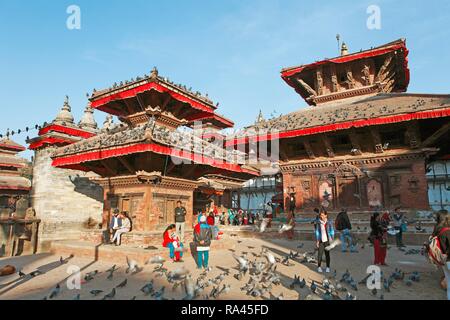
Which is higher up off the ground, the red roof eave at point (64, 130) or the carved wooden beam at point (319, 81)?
the carved wooden beam at point (319, 81)

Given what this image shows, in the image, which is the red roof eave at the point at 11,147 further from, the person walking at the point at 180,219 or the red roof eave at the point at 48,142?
the person walking at the point at 180,219

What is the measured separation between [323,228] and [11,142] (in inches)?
1158

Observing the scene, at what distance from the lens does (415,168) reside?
14367mm

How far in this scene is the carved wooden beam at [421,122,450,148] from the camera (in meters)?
13.5

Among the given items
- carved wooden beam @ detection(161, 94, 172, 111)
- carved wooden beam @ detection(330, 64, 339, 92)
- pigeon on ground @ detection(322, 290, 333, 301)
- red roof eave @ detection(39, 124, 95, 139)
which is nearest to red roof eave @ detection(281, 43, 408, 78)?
carved wooden beam @ detection(330, 64, 339, 92)

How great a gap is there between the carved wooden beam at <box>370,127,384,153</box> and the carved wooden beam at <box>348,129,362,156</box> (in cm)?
80

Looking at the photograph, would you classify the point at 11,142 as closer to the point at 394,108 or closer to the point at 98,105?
the point at 98,105

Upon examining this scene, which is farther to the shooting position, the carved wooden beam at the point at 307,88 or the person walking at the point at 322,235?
the carved wooden beam at the point at 307,88

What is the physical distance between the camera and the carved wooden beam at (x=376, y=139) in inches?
579

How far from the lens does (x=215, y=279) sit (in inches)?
253

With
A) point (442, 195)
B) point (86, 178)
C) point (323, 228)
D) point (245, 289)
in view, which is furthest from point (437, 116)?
point (442, 195)

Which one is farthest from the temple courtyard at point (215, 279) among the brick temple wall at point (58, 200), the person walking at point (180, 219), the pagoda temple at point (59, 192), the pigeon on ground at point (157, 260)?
the pagoda temple at point (59, 192)

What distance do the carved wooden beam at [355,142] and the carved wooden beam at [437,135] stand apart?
3.00 metres
